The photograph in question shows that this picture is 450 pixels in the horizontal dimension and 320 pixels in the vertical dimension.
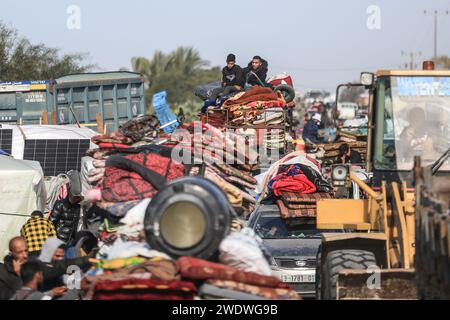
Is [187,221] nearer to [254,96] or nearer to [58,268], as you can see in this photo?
[58,268]

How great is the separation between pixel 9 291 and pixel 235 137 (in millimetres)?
3243

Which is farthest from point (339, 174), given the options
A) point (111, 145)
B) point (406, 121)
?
point (111, 145)

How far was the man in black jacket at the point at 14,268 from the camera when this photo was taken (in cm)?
1106

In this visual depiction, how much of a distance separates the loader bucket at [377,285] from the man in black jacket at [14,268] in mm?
Result: 3219

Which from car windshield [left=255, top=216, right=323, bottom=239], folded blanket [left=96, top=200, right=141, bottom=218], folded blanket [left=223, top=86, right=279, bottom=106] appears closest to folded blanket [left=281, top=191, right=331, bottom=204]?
car windshield [left=255, top=216, right=323, bottom=239]

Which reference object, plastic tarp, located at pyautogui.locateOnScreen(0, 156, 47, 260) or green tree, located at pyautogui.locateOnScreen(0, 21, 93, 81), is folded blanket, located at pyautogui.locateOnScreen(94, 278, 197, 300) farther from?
green tree, located at pyautogui.locateOnScreen(0, 21, 93, 81)

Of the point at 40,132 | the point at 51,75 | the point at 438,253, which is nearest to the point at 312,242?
the point at 438,253

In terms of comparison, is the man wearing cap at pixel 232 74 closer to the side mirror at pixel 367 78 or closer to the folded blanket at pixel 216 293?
the side mirror at pixel 367 78

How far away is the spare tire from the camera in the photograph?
30.7 feet

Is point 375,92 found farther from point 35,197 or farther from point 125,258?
point 35,197

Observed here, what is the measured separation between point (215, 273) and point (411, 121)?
4.13 metres

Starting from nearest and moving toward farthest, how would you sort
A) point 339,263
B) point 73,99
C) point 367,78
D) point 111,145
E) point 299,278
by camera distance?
point 339,263 → point 111,145 → point 367,78 → point 299,278 → point 73,99

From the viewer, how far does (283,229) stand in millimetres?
16281

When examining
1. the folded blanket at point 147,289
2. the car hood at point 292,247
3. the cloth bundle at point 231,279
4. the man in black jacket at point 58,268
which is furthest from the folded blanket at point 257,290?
the car hood at point 292,247
